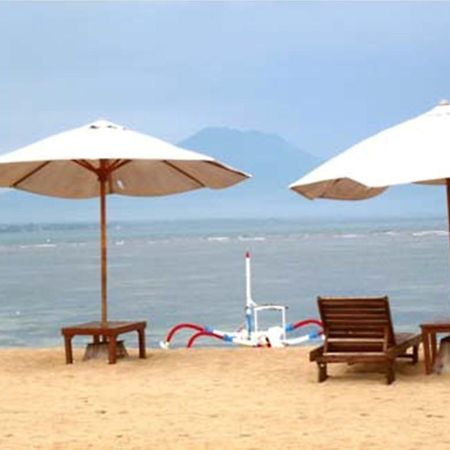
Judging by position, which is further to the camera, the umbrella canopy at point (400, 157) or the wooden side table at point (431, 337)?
the wooden side table at point (431, 337)

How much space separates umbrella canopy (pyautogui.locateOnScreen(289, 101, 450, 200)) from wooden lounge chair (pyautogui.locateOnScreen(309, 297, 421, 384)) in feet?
2.95

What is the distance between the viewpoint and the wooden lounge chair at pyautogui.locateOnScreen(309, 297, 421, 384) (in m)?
9.67

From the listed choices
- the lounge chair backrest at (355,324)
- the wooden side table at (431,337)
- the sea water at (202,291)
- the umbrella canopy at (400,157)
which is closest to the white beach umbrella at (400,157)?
the umbrella canopy at (400,157)

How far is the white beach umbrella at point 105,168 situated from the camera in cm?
1133

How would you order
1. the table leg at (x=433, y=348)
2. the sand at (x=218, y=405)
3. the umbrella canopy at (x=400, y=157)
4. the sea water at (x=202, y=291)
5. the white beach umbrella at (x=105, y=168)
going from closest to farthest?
the sand at (x=218, y=405)
the umbrella canopy at (x=400, y=157)
the table leg at (x=433, y=348)
the white beach umbrella at (x=105, y=168)
the sea water at (x=202, y=291)

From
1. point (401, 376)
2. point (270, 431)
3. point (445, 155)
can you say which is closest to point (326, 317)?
point (401, 376)

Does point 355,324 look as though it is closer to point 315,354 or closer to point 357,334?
point 357,334

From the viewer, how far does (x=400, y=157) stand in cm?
990

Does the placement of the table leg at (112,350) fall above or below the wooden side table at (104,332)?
below

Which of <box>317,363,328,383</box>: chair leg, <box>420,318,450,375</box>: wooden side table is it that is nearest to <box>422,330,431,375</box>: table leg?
<box>420,318,450,375</box>: wooden side table

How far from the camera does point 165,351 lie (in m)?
12.9

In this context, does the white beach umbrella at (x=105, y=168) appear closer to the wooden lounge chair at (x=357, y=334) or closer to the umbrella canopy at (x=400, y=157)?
the umbrella canopy at (x=400, y=157)

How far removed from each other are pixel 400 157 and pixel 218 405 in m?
2.40

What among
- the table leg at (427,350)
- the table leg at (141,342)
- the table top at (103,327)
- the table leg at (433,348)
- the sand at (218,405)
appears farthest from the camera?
the table leg at (141,342)
